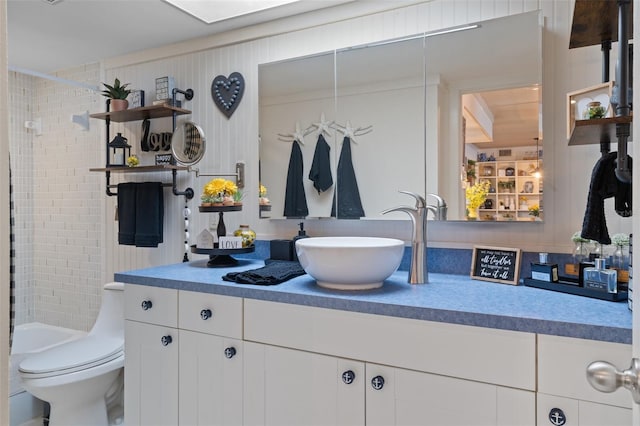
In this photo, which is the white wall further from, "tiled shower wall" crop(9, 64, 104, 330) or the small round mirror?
"tiled shower wall" crop(9, 64, 104, 330)

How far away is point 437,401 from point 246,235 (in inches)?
47.5

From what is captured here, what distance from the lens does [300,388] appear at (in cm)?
147

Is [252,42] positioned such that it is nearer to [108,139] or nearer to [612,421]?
[108,139]

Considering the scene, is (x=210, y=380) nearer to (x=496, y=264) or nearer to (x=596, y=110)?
(x=496, y=264)

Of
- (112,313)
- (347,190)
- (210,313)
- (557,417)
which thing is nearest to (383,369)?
(557,417)

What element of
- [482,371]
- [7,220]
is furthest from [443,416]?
[7,220]

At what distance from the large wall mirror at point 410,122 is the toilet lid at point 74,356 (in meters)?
1.12

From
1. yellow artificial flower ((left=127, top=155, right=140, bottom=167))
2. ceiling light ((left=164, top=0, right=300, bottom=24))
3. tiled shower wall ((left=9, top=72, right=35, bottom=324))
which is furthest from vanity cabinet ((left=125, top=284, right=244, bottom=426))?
tiled shower wall ((left=9, top=72, right=35, bottom=324))

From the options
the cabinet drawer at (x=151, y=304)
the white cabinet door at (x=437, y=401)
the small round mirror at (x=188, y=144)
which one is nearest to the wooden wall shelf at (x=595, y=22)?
the white cabinet door at (x=437, y=401)

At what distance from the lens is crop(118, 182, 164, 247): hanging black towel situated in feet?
8.23

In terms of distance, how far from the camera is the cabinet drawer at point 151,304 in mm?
1771

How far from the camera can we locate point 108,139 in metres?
2.74

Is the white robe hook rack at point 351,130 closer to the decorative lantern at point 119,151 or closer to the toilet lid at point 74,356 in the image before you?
the decorative lantern at point 119,151

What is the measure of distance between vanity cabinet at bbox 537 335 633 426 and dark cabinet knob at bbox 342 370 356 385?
1.71ft
